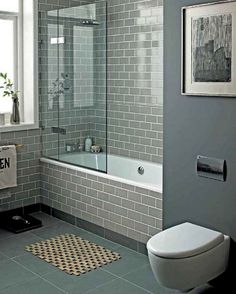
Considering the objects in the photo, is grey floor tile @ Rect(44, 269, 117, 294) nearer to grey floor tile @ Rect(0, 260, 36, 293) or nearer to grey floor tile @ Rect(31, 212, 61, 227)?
grey floor tile @ Rect(0, 260, 36, 293)

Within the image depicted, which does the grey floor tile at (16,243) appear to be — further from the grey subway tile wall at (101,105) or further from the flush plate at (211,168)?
the flush plate at (211,168)

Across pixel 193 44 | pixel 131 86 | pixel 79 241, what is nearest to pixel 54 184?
pixel 79 241

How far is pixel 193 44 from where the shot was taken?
317 centimetres

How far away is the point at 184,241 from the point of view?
2.93 meters

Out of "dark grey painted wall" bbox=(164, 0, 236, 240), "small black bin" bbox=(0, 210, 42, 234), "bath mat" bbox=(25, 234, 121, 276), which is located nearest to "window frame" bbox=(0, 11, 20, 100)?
"small black bin" bbox=(0, 210, 42, 234)

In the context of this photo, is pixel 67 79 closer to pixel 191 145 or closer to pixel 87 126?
pixel 87 126

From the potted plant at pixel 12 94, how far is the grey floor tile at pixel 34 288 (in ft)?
6.50

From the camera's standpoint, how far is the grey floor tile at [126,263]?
140 inches

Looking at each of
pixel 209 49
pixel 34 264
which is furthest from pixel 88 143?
pixel 209 49

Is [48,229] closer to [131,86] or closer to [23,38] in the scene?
[131,86]

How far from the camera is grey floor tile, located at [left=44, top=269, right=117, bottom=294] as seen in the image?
3277 millimetres

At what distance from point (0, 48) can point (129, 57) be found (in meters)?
1.38

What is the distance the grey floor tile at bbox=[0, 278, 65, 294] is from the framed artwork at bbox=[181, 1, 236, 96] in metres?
1.69

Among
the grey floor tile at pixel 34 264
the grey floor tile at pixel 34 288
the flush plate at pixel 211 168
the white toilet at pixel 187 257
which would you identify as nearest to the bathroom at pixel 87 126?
the grey floor tile at pixel 34 264
